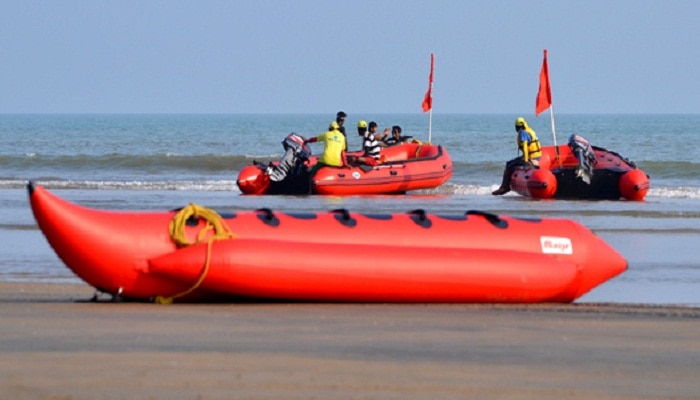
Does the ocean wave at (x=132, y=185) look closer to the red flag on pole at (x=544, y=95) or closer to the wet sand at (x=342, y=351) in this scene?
the red flag on pole at (x=544, y=95)

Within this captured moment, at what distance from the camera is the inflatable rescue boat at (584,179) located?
1780 cm

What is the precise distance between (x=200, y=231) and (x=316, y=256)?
2.06ft

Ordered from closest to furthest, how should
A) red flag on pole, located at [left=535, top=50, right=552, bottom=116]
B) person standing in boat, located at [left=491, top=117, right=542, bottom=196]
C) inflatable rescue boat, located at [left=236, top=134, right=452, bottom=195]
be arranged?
1. inflatable rescue boat, located at [left=236, top=134, right=452, bottom=195]
2. person standing in boat, located at [left=491, top=117, right=542, bottom=196]
3. red flag on pole, located at [left=535, top=50, right=552, bottom=116]

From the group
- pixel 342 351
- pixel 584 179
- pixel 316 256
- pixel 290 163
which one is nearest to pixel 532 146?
pixel 584 179

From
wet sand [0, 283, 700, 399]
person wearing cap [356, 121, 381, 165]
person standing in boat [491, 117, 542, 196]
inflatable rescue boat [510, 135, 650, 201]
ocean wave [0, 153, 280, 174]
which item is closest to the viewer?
wet sand [0, 283, 700, 399]

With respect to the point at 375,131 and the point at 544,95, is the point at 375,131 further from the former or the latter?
the point at 544,95

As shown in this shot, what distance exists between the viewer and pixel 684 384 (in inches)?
188

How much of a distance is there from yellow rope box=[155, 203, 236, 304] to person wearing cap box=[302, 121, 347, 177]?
36.5ft

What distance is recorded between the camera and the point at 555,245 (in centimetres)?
719

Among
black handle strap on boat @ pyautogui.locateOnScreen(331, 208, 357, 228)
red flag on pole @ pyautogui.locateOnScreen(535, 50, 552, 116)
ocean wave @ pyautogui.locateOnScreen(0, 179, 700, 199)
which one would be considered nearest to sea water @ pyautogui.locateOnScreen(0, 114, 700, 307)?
ocean wave @ pyautogui.locateOnScreen(0, 179, 700, 199)

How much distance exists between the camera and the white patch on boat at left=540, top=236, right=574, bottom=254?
7.17 meters

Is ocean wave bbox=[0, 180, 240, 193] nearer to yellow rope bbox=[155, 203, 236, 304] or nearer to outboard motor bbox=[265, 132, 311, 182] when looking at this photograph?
outboard motor bbox=[265, 132, 311, 182]

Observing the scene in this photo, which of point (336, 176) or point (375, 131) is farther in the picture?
point (375, 131)

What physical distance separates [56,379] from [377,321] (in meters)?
1.97
